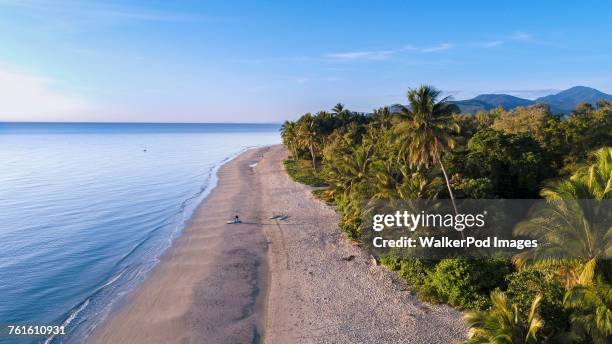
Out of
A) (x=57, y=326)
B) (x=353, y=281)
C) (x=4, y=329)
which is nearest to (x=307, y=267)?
(x=353, y=281)

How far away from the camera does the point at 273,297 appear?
25.4m

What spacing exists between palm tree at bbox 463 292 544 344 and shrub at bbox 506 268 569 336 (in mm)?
1980

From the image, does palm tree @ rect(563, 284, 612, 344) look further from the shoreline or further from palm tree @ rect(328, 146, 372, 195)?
palm tree @ rect(328, 146, 372, 195)

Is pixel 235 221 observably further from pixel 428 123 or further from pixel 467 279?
pixel 467 279

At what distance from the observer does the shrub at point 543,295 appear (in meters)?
15.6

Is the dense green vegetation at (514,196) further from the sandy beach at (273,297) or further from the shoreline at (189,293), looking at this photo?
the shoreline at (189,293)

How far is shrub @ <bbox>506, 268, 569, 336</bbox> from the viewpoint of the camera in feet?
51.2

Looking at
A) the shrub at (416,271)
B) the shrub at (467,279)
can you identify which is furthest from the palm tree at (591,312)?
the shrub at (416,271)

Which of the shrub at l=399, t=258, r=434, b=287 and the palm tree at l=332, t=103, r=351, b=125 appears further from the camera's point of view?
the palm tree at l=332, t=103, r=351, b=125

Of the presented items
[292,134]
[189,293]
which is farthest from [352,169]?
[292,134]

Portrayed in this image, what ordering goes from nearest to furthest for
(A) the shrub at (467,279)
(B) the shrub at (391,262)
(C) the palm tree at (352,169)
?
(A) the shrub at (467,279) → (B) the shrub at (391,262) → (C) the palm tree at (352,169)

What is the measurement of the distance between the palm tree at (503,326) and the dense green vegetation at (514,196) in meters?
0.04

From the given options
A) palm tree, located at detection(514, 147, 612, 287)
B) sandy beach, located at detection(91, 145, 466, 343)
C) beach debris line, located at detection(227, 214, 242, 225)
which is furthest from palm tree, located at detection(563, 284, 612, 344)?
beach debris line, located at detection(227, 214, 242, 225)

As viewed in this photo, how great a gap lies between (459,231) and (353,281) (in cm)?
832
